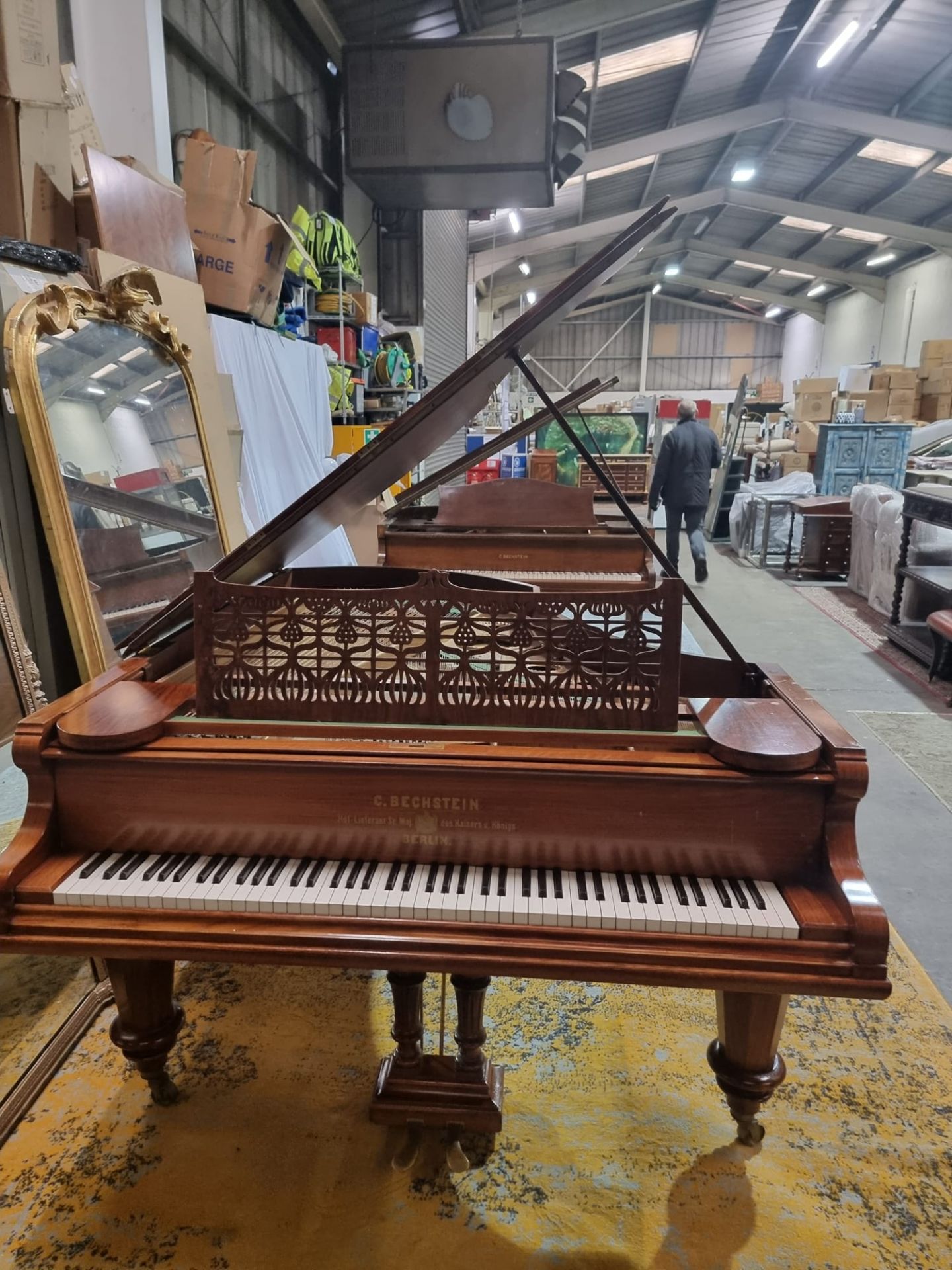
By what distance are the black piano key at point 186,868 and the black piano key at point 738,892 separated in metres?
0.95

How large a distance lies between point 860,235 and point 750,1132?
17.2 m

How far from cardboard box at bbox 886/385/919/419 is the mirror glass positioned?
11066 millimetres

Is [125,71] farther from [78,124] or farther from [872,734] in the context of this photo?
[872,734]

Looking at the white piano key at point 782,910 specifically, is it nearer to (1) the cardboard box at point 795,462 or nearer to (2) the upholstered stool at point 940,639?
(2) the upholstered stool at point 940,639

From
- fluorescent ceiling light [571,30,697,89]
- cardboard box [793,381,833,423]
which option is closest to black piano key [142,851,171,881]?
fluorescent ceiling light [571,30,697,89]

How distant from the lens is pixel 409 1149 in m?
1.75

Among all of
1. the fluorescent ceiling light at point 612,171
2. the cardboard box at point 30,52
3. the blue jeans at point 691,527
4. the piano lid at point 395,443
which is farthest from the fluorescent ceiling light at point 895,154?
the piano lid at point 395,443

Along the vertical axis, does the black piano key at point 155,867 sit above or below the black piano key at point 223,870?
above

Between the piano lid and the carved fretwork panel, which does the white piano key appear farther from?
the piano lid

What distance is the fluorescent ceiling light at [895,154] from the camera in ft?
35.5

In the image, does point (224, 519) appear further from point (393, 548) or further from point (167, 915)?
point (167, 915)

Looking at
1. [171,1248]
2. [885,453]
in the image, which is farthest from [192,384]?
[885,453]

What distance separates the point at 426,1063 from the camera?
69.9 inches

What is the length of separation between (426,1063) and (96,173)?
10.5ft
